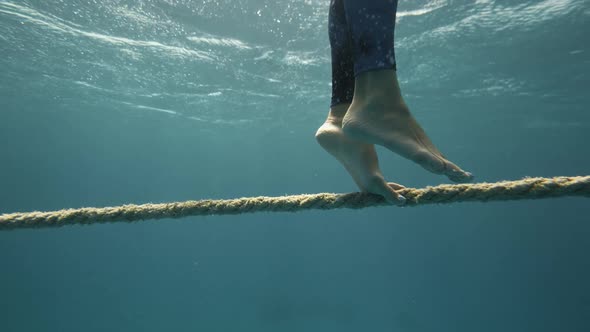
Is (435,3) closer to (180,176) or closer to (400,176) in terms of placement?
(400,176)

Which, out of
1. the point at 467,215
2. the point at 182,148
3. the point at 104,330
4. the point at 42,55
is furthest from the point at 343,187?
the point at 42,55

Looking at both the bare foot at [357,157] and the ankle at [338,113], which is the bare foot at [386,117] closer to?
the bare foot at [357,157]

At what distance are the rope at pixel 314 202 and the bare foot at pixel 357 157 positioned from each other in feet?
0.25

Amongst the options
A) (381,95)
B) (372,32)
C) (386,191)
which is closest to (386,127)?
(381,95)

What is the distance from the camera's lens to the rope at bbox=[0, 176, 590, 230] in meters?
1.43

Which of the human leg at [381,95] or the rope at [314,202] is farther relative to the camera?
the human leg at [381,95]

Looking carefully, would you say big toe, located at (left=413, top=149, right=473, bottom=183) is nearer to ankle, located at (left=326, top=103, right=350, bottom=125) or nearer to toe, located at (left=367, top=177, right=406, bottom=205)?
toe, located at (left=367, top=177, right=406, bottom=205)

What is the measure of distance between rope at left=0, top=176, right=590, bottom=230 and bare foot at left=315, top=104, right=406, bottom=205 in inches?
3.0

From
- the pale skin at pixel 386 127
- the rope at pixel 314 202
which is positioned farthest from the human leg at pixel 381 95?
the rope at pixel 314 202

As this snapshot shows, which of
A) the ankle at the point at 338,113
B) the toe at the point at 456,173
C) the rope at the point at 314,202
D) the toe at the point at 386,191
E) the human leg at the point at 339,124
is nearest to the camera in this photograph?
the rope at the point at 314,202

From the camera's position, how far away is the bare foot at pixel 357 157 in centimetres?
180

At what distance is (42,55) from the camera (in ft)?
59.7

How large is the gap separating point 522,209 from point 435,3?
268 feet

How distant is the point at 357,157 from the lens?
207 centimetres
